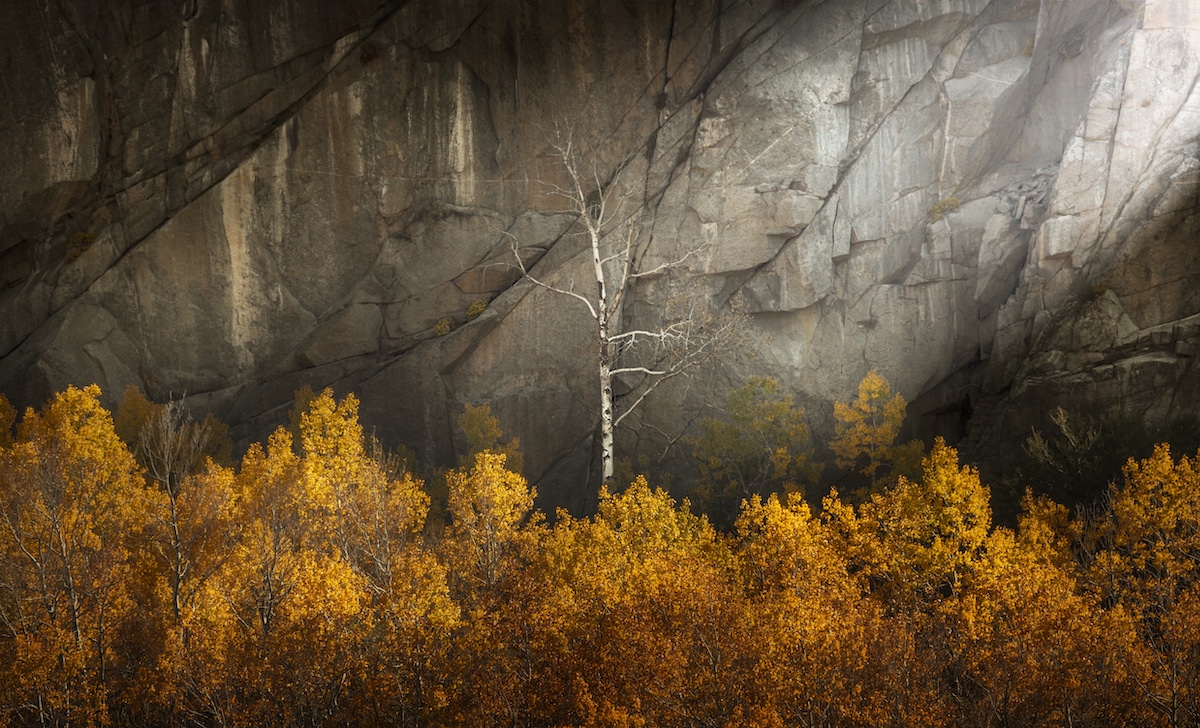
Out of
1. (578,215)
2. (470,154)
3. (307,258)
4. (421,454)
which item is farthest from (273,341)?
(578,215)

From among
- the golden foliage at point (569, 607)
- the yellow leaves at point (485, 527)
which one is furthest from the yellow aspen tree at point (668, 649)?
the yellow leaves at point (485, 527)

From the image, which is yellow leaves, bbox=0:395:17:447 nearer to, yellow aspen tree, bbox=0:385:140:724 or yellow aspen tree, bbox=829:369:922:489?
yellow aspen tree, bbox=0:385:140:724

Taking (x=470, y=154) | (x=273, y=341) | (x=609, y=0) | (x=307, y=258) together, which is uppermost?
(x=609, y=0)

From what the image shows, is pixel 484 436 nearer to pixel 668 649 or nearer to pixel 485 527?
pixel 485 527

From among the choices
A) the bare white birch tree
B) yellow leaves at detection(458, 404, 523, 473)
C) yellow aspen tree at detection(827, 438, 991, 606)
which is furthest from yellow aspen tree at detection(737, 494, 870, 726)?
yellow leaves at detection(458, 404, 523, 473)

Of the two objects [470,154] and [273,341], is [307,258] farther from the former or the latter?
[470,154]

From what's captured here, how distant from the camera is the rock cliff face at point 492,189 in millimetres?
45469

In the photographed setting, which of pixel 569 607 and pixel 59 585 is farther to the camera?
pixel 59 585

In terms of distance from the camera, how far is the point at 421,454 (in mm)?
47344

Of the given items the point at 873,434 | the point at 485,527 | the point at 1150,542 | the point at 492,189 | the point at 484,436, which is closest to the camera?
the point at 1150,542

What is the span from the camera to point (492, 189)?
4762cm

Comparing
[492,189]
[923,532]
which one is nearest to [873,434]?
[923,532]

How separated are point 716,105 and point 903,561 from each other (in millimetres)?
25587

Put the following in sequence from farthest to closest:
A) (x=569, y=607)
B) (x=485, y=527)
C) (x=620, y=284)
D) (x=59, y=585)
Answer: (x=620, y=284) → (x=485, y=527) → (x=59, y=585) → (x=569, y=607)
